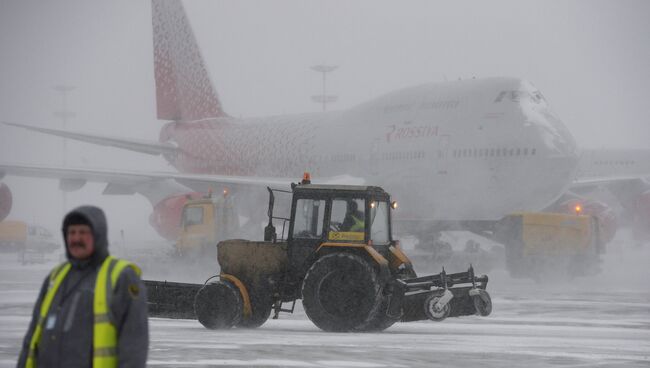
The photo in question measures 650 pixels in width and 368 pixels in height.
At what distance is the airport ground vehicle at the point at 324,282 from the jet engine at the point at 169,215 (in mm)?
18869

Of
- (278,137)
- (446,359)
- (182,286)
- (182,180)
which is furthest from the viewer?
(278,137)

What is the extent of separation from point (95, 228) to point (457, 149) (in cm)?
2587

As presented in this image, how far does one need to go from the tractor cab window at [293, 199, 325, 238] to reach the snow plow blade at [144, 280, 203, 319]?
59.5 inches

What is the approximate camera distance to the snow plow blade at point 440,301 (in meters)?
14.0

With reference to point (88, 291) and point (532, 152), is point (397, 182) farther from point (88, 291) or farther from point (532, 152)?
point (88, 291)

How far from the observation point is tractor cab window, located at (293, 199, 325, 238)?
14.8 metres

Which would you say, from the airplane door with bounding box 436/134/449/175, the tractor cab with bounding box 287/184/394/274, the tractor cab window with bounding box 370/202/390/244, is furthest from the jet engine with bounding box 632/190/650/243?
the tractor cab with bounding box 287/184/394/274

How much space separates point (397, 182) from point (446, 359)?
68.1 feet

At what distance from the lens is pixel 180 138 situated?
150 feet

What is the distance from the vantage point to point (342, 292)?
46.4 feet

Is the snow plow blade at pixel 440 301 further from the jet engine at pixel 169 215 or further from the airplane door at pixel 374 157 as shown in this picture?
the jet engine at pixel 169 215

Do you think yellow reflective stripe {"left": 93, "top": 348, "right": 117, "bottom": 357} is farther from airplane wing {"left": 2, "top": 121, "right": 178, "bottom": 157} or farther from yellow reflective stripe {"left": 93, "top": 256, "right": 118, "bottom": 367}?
airplane wing {"left": 2, "top": 121, "right": 178, "bottom": 157}

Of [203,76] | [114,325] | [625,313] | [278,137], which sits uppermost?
[203,76]

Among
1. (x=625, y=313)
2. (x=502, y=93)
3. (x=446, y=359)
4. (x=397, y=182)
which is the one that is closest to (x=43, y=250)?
(x=397, y=182)
